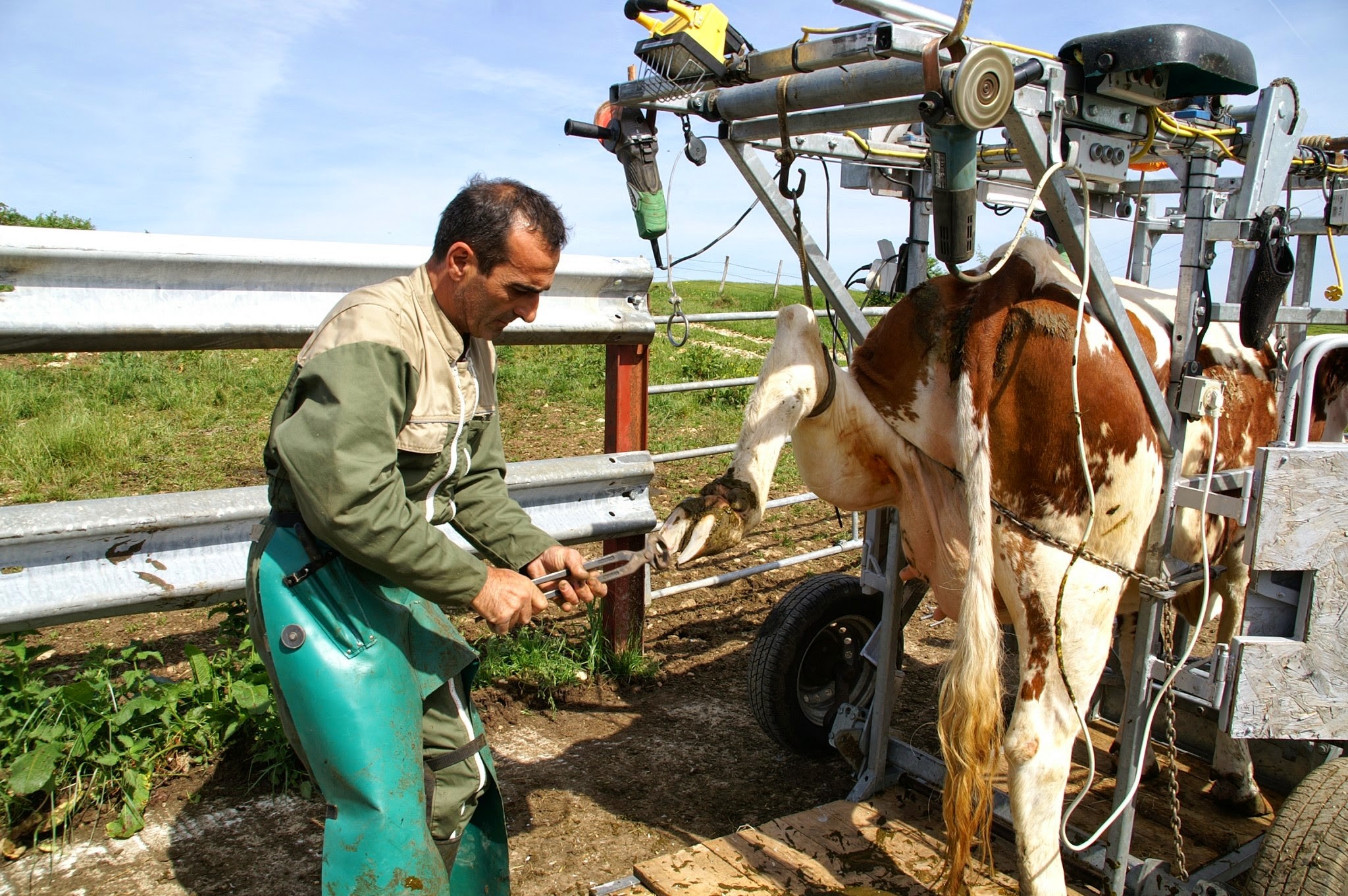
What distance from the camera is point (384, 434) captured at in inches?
75.1

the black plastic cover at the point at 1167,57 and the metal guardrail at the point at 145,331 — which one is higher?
the black plastic cover at the point at 1167,57

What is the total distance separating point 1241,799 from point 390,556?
3158mm

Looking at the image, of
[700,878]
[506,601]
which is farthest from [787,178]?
[700,878]

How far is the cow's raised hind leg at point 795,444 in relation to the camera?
2518 millimetres

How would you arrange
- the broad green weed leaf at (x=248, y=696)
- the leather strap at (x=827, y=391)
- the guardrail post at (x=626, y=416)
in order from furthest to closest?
the guardrail post at (x=626, y=416) → the broad green weed leaf at (x=248, y=696) → the leather strap at (x=827, y=391)

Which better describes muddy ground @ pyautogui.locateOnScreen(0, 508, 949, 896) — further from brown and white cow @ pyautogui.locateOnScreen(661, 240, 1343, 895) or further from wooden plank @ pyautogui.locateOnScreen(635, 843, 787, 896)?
brown and white cow @ pyautogui.locateOnScreen(661, 240, 1343, 895)

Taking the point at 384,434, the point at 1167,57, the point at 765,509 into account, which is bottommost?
the point at 765,509

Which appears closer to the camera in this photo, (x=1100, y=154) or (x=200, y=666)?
(x=1100, y=154)

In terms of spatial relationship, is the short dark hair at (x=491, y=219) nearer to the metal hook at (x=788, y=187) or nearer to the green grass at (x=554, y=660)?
the metal hook at (x=788, y=187)

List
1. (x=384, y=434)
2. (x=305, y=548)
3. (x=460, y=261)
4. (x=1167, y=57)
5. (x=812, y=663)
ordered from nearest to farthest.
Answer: (x=384, y=434)
(x=305, y=548)
(x=460, y=261)
(x=1167, y=57)
(x=812, y=663)

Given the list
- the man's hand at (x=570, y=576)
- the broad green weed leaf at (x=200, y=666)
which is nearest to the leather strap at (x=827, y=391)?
the man's hand at (x=570, y=576)

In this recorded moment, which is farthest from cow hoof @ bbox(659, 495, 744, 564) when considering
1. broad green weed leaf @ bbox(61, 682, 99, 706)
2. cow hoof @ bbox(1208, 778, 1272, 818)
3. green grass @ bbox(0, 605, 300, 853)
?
cow hoof @ bbox(1208, 778, 1272, 818)

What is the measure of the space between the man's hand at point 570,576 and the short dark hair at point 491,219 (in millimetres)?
794

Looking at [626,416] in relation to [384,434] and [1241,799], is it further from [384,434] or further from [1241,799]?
[1241,799]
